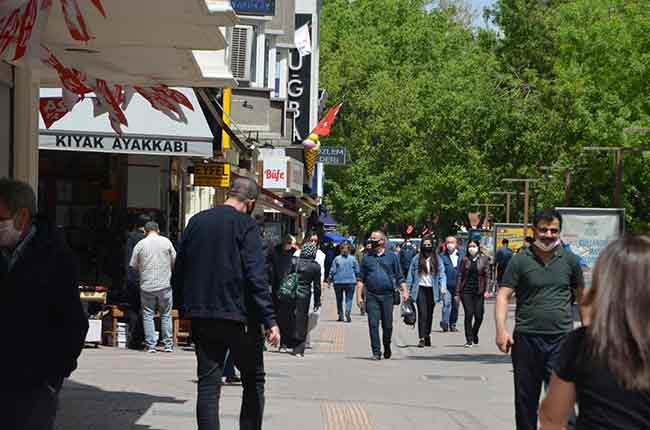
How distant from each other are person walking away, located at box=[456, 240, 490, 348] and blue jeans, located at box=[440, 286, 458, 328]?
11.9ft

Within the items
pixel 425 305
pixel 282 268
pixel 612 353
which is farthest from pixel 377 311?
pixel 612 353

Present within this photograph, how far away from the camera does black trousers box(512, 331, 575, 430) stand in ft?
28.6

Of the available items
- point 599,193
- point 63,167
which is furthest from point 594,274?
point 599,193

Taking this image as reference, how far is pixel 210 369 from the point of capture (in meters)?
8.41

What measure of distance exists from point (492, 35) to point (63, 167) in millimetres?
42676

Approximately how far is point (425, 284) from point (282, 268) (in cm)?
488

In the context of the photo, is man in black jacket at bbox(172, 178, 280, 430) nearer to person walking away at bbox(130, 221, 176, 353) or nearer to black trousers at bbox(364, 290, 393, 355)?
person walking away at bbox(130, 221, 176, 353)

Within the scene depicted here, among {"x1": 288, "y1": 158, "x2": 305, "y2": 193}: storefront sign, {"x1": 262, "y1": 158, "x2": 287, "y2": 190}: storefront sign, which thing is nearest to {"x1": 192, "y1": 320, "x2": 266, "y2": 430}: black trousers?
{"x1": 262, "y1": 158, "x2": 287, "y2": 190}: storefront sign

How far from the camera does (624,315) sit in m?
4.02

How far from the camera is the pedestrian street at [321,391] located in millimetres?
11141

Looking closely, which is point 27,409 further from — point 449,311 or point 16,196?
point 449,311

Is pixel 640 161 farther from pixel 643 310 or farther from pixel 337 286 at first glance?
pixel 643 310

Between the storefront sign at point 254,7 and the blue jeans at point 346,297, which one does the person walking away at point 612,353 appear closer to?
the storefront sign at point 254,7

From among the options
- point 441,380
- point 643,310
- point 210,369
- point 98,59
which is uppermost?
point 98,59
